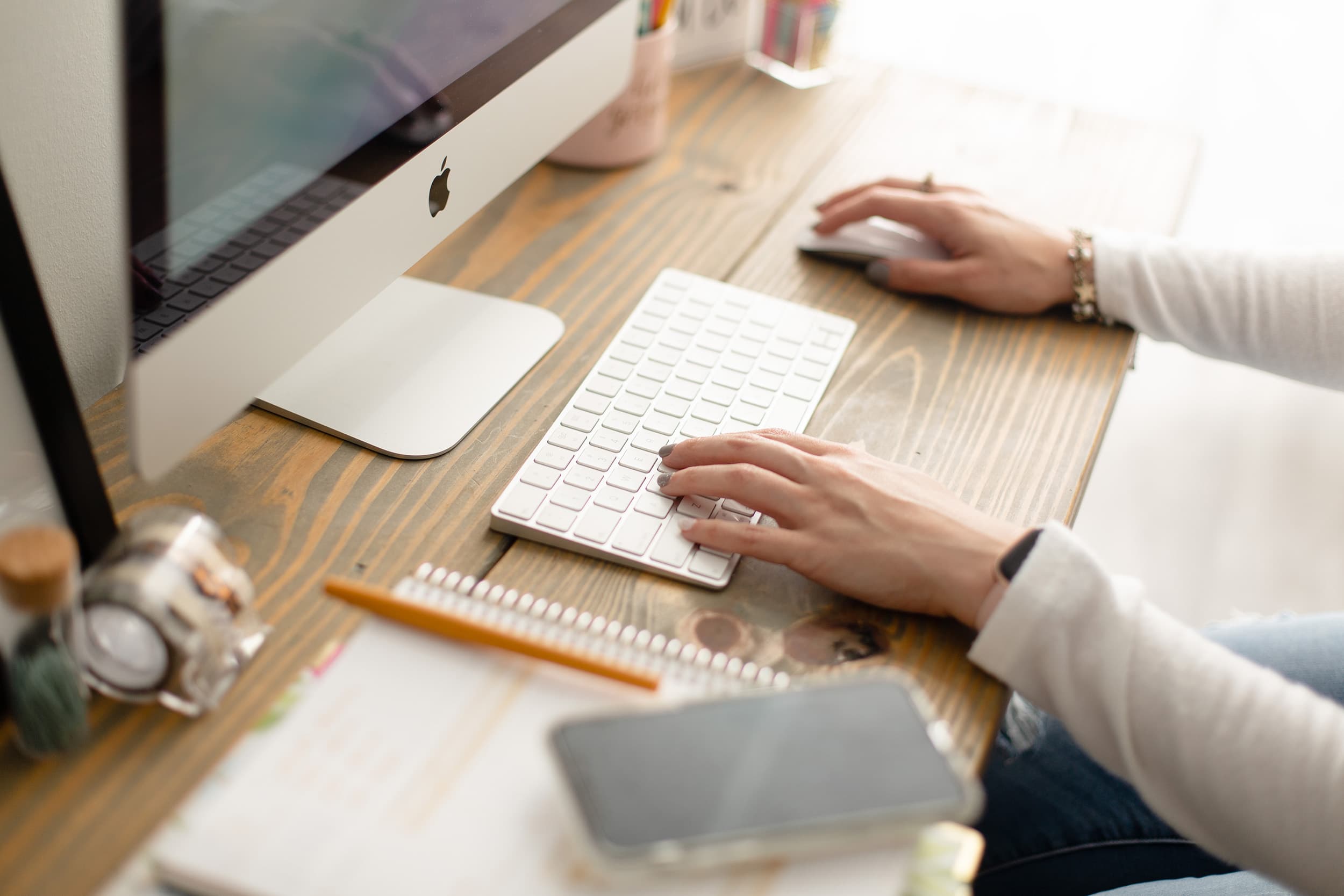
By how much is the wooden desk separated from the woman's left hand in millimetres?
22

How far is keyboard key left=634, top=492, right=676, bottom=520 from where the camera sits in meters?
0.66

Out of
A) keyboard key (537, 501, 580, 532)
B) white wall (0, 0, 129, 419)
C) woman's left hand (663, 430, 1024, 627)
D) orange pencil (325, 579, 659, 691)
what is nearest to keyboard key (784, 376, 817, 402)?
woman's left hand (663, 430, 1024, 627)

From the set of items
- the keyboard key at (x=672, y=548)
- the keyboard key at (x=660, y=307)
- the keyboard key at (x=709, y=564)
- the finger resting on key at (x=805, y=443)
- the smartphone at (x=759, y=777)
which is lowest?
the keyboard key at (x=709, y=564)

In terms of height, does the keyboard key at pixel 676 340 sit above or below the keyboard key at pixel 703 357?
above

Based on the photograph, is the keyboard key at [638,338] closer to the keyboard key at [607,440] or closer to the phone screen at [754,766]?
the keyboard key at [607,440]

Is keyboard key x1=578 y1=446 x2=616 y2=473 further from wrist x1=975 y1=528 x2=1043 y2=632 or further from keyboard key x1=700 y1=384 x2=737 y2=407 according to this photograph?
wrist x1=975 y1=528 x2=1043 y2=632

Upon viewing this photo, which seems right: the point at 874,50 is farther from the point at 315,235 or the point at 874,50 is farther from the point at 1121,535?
the point at 315,235

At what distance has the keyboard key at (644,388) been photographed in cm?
75

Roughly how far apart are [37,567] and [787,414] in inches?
19.0

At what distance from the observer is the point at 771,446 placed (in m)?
0.67

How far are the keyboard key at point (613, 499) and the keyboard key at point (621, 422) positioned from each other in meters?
0.06

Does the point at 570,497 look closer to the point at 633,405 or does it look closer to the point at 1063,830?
the point at 633,405

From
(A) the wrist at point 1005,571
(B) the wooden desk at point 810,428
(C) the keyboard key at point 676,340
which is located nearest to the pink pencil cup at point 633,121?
(B) the wooden desk at point 810,428

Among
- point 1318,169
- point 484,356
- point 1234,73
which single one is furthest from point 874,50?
point 484,356
